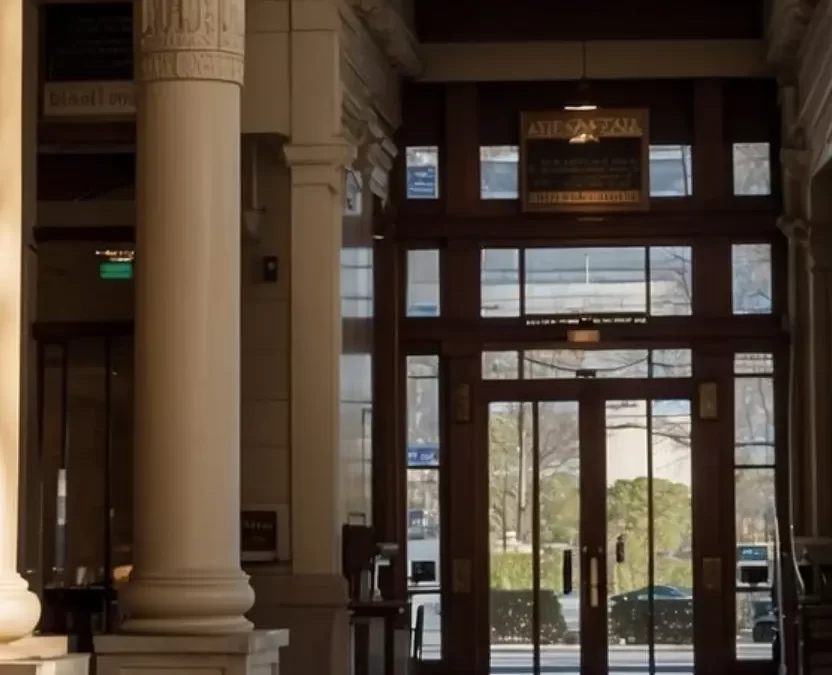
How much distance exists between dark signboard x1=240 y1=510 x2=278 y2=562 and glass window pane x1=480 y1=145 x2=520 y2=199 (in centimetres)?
450

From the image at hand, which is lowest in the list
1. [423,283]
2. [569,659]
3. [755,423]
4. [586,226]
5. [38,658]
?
[569,659]

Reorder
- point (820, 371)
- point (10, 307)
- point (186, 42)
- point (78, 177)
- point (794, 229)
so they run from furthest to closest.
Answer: point (794, 229) → point (820, 371) → point (78, 177) → point (186, 42) → point (10, 307)

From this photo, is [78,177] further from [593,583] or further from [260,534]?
[593,583]

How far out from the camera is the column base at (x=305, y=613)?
35.9 ft

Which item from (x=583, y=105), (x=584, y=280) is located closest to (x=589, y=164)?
(x=583, y=105)

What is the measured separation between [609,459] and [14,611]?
9.20 m

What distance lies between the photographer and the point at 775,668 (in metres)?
13.9

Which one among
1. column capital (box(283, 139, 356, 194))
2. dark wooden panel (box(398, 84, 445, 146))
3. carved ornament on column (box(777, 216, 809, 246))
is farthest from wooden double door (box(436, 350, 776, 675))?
column capital (box(283, 139, 356, 194))

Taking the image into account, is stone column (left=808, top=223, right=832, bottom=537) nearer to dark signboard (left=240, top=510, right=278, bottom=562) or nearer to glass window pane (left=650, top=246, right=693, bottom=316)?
glass window pane (left=650, top=246, right=693, bottom=316)

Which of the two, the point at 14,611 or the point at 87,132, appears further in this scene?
the point at 87,132

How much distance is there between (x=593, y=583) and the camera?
1442 centimetres

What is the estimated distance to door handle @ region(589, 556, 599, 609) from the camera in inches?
567

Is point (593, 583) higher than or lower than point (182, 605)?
lower

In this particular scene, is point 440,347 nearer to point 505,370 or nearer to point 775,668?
point 505,370
